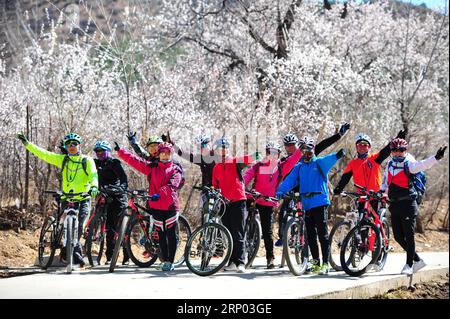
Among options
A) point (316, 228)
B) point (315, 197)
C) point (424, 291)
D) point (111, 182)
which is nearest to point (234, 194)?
point (315, 197)

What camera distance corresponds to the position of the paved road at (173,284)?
926 centimetres

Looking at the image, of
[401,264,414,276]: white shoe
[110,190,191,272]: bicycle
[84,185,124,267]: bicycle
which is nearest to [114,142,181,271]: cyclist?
[110,190,191,272]: bicycle

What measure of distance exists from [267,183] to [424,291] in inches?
113

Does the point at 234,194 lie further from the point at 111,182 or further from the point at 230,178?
the point at 111,182

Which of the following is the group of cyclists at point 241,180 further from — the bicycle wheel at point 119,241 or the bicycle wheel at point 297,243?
the bicycle wheel at point 119,241

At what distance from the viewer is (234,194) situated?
11945mm

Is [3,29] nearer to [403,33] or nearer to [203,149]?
[203,149]

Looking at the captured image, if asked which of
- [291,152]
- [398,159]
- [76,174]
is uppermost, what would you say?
[291,152]

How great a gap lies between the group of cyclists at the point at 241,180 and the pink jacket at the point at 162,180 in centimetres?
1

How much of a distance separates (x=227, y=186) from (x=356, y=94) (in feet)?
49.2

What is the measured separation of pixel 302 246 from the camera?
1195 centimetres

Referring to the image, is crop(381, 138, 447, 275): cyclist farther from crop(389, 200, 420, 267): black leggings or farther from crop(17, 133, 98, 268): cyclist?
crop(17, 133, 98, 268): cyclist
